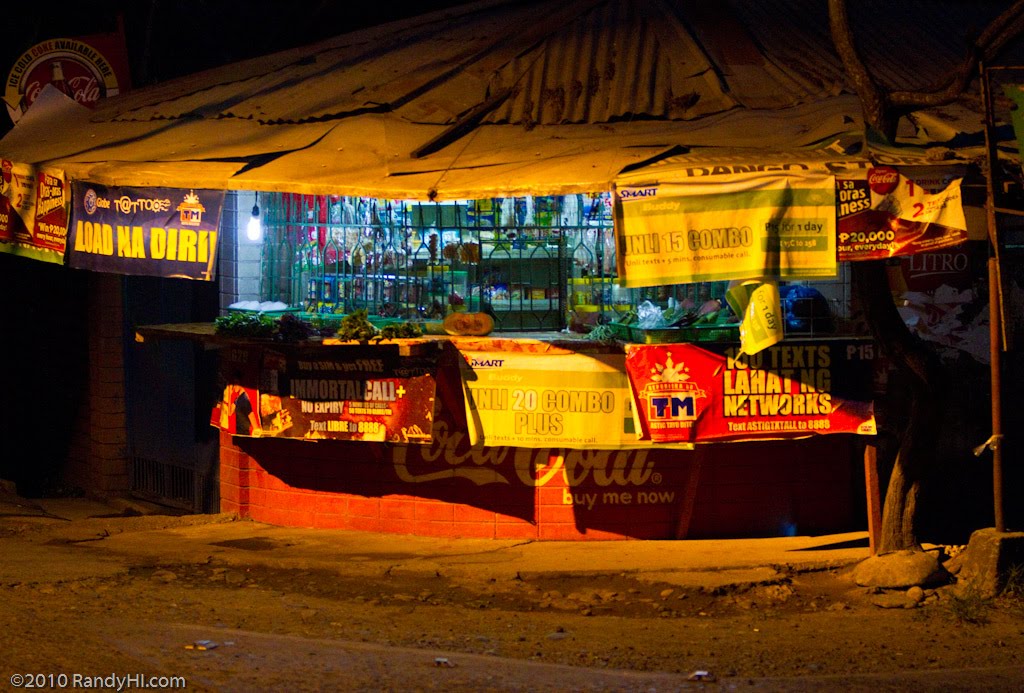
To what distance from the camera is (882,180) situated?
7738mm

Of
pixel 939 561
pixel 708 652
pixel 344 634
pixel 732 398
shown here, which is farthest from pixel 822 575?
pixel 344 634

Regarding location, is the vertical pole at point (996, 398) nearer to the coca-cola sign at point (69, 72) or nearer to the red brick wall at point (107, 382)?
the red brick wall at point (107, 382)

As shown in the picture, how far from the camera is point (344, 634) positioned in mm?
6832

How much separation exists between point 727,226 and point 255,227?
4.49 meters

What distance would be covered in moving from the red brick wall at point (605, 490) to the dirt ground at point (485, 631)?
972 millimetres

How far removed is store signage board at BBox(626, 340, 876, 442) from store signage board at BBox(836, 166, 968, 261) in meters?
1.21

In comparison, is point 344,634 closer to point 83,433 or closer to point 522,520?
point 522,520

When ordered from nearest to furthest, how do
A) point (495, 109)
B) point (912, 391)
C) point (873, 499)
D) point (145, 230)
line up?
point (912, 391) → point (873, 499) → point (145, 230) → point (495, 109)

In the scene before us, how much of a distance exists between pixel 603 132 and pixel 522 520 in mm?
2965

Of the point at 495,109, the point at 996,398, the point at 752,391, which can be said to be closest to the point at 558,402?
the point at 752,391

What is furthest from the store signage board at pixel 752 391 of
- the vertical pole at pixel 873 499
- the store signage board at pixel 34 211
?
the store signage board at pixel 34 211

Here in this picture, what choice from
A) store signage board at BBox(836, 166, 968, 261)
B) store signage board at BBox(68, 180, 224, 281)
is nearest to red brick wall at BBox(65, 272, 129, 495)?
store signage board at BBox(68, 180, 224, 281)

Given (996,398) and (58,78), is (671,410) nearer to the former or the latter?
(996,398)

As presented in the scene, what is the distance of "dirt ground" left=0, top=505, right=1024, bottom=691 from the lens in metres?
6.06
